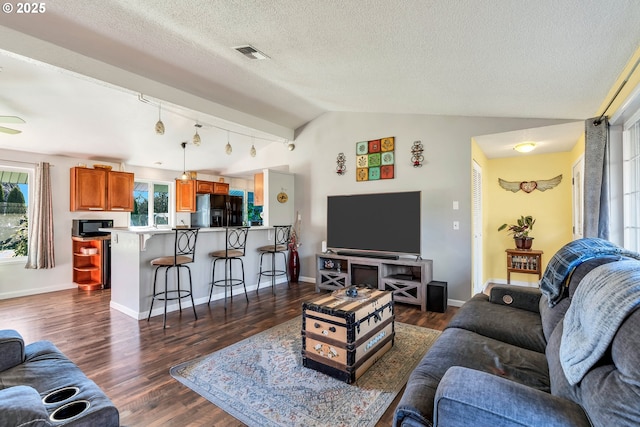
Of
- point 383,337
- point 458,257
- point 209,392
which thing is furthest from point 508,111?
point 209,392

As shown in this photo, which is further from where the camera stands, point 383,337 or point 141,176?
point 141,176

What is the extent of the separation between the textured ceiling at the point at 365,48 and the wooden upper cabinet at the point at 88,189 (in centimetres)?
196

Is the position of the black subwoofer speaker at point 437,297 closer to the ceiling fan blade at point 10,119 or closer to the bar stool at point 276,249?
the bar stool at point 276,249

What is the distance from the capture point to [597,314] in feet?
3.74

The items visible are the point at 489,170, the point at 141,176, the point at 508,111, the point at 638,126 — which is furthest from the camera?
the point at 141,176

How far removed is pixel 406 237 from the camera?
4172mm

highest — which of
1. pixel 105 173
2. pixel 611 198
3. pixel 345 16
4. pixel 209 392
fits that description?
pixel 345 16

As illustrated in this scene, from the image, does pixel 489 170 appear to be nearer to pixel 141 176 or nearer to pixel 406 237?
pixel 406 237

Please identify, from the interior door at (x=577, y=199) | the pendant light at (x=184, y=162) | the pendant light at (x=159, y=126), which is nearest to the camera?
the pendant light at (x=159, y=126)

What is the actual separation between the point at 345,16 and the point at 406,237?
113 inches

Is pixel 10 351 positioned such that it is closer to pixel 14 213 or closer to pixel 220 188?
pixel 14 213

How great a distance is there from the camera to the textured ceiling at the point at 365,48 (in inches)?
70.3

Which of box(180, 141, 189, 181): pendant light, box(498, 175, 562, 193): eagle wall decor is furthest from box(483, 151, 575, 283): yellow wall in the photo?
box(180, 141, 189, 181): pendant light

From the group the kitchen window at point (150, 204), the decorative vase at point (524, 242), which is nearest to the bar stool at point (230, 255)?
the kitchen window at point (150, 204)
